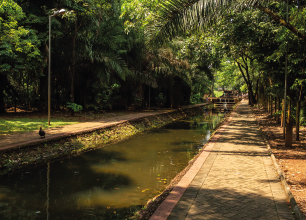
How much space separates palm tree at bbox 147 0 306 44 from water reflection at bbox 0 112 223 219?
404cm

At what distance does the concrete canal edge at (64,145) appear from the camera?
29.8ft

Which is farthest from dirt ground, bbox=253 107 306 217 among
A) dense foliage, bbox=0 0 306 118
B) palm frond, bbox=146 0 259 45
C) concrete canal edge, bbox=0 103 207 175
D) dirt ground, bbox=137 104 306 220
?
concrete canal edge, bbox=0 103 207 175

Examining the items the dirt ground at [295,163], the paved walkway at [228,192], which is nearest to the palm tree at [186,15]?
the dirt ground at [295,163]

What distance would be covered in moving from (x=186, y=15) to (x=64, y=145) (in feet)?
22.8

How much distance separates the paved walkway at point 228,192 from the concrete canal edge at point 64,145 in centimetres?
522

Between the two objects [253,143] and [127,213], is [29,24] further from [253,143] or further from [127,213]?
[127,213]

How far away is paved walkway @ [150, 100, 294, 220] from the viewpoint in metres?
4.89

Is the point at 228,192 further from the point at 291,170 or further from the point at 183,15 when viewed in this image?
the point at 183,15

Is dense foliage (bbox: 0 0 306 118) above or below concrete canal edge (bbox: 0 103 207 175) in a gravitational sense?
above

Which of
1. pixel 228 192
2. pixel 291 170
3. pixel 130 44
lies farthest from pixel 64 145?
pixel 130 44

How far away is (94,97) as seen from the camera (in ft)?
80.6

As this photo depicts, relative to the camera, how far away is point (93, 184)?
7.73 metres

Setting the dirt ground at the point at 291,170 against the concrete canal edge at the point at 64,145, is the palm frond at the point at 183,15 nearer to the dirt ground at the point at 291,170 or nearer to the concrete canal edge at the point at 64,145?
the dirt ground at the point at 291,170

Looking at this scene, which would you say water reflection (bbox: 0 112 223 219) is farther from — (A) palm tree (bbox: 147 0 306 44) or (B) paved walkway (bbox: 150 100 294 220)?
(A) palm tree (bbox: 147 0 306 44)
